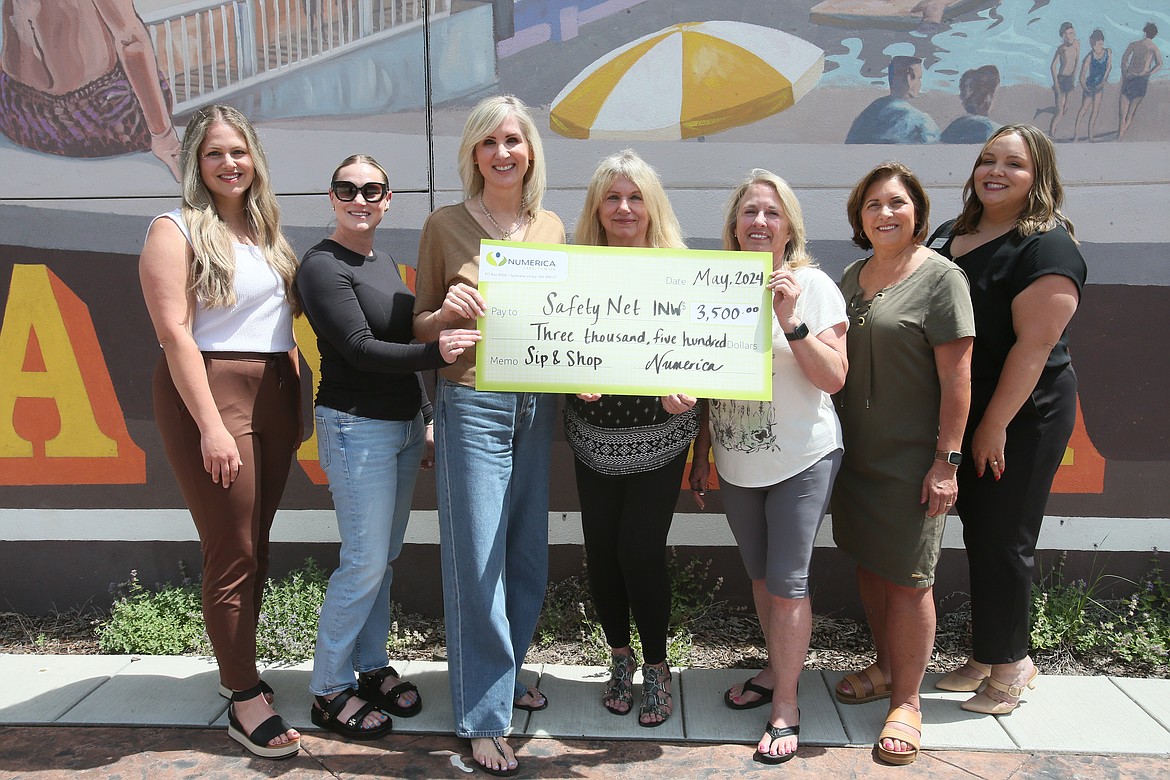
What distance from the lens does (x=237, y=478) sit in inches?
109

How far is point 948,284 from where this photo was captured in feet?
8.79

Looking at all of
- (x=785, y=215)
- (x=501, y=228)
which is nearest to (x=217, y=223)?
(x=501, y=228)

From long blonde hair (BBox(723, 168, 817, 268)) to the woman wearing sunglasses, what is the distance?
1.01 meters

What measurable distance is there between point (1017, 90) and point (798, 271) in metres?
1.80

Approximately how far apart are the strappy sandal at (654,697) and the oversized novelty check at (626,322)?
117 centimetres

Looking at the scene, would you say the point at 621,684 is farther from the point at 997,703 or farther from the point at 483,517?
the point at 997,703

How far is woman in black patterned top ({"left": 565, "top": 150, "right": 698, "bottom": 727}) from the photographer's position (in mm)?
2783

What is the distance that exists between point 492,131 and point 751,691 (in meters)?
2.39

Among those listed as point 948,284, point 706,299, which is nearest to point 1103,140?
point 948,284

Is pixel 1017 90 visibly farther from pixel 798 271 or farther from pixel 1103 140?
pixel 798 271

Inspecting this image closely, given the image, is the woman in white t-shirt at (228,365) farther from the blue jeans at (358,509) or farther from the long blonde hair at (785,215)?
the long blonde hair at (785,215)

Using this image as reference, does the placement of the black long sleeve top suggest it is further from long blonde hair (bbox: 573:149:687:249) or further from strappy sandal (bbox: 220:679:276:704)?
strappy sandal (bbox: 220:679:276:704)

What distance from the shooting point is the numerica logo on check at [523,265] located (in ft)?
8.61

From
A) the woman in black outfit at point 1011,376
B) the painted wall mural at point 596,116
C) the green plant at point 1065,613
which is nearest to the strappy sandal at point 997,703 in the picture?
the woman in black outfit at point 1011,376
